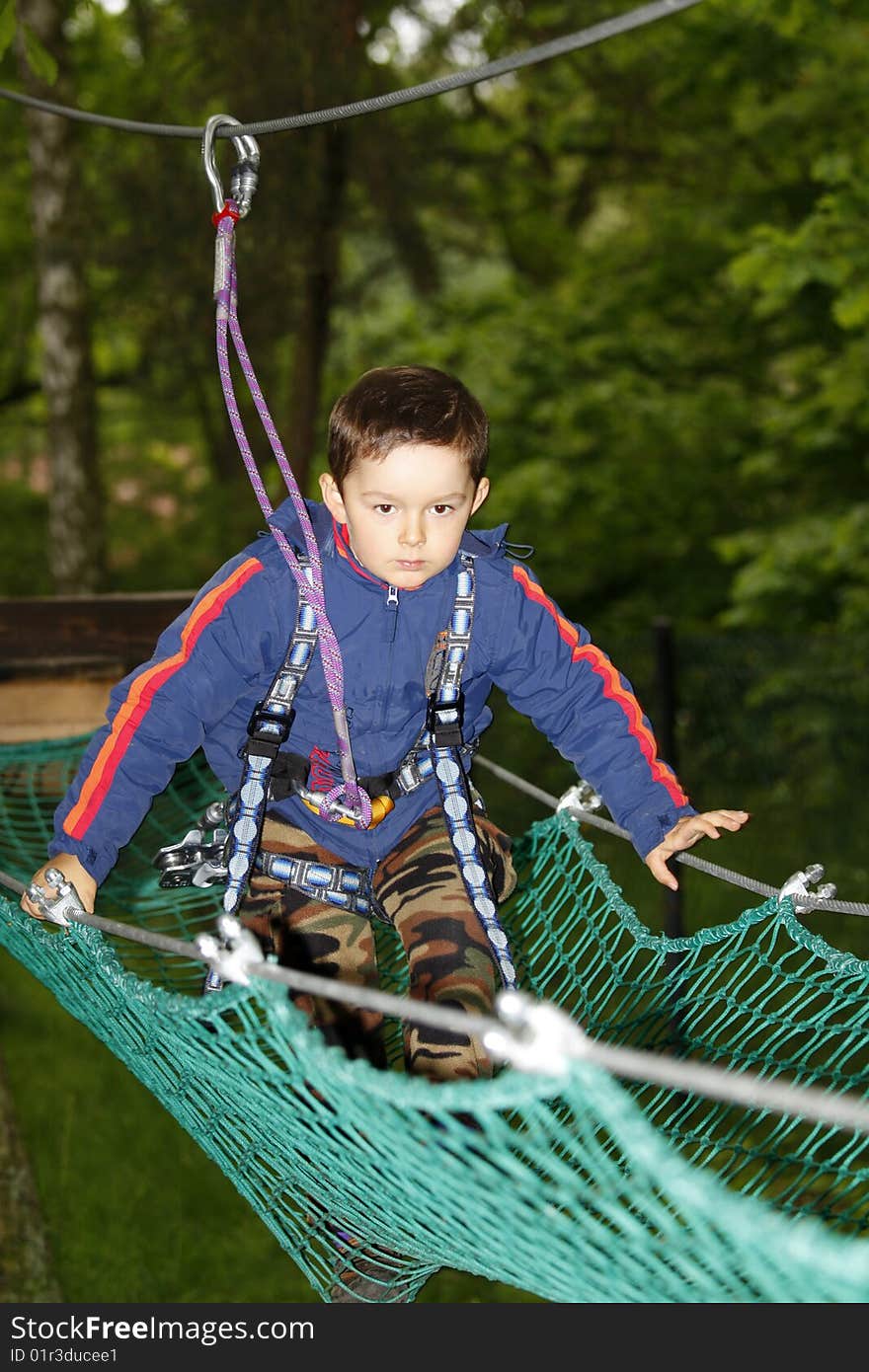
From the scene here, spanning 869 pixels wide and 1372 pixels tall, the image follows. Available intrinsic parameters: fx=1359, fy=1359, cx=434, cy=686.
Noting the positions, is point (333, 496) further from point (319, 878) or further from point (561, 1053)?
point (561, 1053)

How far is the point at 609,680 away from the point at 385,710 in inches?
12.5

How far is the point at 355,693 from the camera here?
183 cm

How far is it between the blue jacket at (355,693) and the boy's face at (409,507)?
0.12 meters

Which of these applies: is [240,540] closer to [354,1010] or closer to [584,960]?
[584,960]

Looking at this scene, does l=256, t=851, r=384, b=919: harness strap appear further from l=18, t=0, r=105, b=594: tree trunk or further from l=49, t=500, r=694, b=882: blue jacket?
l=18, t=0, r=105, b=594: tree trunk

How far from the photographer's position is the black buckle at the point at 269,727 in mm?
1720

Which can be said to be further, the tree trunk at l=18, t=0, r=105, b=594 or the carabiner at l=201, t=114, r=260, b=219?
the tree trunk at l=18, t=0, r=105, b=594

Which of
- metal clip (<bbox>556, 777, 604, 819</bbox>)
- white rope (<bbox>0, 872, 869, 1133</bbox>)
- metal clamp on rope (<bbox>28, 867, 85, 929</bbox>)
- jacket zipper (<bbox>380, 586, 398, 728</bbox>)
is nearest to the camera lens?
white rope (<bbox>0, 872, 869, 1133</bbox>)

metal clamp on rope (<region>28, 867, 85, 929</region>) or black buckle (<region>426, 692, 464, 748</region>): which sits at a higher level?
black buckle (<region>426, 692, 464, 748</region>)

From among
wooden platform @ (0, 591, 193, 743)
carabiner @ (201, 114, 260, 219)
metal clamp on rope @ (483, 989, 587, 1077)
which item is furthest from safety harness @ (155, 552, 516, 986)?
wooden platform @ (0, 591, 193, 743)

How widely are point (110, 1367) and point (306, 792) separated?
0.77 metres

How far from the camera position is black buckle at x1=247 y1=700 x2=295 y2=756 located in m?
1.72

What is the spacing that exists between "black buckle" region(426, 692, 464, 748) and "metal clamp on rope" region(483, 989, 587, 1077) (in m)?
0.83

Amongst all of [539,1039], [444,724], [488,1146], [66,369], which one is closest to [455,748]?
[444,724]
